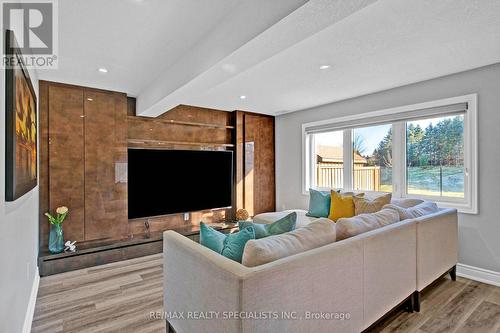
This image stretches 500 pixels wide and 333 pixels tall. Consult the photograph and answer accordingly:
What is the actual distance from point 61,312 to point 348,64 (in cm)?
363

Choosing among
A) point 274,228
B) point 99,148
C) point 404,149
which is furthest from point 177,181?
point 404,149

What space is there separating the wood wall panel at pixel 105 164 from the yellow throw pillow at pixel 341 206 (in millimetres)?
2989

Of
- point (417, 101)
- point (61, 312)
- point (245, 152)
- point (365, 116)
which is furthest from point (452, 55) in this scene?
point (61, 312)

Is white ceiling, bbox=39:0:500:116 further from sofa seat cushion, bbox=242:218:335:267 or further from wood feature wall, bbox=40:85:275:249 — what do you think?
sofa seat cushion, bbox=242:218:335:267

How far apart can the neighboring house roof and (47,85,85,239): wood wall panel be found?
3.86 metres

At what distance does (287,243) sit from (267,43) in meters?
1.30

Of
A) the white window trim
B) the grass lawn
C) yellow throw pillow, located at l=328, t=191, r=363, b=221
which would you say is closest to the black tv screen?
the white window trim

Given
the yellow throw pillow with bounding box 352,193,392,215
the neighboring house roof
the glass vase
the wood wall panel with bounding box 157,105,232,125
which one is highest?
the wood wall panel with bounding box 157,105,232,125

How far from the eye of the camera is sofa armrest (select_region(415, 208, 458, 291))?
243 centimetres

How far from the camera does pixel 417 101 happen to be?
355 centimetres

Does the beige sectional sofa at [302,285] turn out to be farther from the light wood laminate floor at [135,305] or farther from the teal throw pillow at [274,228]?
the teal throw pillow at [274,228]

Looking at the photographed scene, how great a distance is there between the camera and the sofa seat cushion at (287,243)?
1.45 meters

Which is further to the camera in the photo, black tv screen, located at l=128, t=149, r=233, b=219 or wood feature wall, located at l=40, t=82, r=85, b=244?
black tv screen, located at l=128, t=149, r=233, b=219

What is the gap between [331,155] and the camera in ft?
16.1
